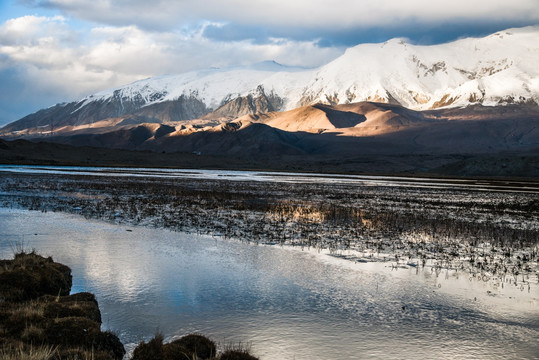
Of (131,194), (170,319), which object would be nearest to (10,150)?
(131,194)

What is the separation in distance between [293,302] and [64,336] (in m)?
6.20

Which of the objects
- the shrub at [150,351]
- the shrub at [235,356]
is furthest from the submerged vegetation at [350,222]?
the shrub at [150,351]

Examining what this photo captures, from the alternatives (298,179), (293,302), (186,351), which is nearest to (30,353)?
(186,351)

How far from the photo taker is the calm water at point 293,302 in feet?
34.5

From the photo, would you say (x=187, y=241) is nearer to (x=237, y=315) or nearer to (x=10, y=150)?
(x=237, y=315)

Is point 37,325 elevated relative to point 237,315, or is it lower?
elevated

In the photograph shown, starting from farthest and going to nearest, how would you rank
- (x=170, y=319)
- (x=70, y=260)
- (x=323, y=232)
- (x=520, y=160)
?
(x=520, y=160) < (x=323, y=232) < (x=70, y=260) < (x=170, y=319)

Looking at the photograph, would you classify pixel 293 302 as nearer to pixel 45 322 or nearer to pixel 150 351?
pixel 150 351

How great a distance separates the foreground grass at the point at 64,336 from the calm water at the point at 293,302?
108cm

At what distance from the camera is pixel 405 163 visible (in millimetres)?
158750

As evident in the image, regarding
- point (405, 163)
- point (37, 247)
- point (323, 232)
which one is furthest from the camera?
point (405, 163)

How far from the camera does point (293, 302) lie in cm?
1316

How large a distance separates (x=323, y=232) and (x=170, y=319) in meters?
13.9

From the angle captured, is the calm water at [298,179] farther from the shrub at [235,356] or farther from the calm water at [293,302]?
the shrub at [235,356]
